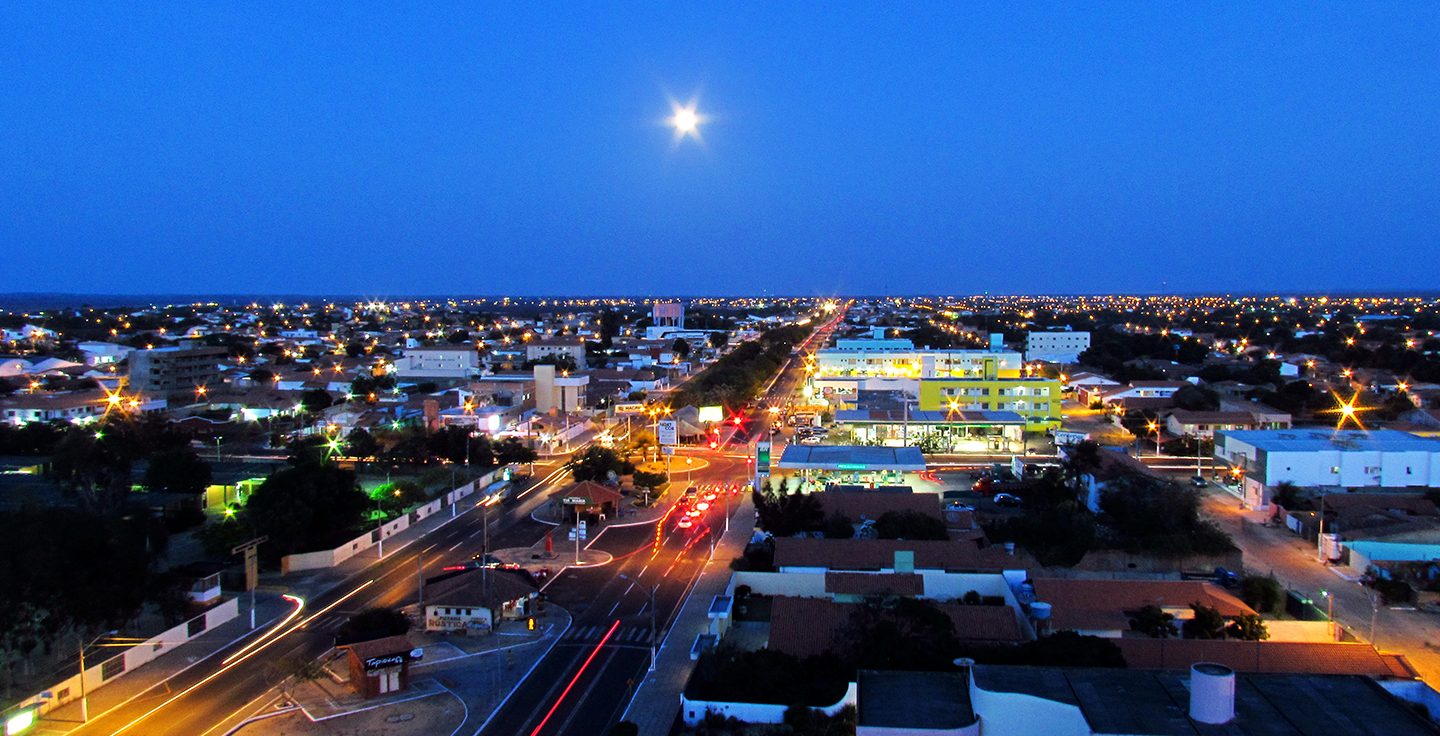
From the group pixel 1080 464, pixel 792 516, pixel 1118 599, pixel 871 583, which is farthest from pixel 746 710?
pixel 1080 464

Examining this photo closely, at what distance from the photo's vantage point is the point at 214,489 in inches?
1083

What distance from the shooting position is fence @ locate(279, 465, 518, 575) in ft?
69.0

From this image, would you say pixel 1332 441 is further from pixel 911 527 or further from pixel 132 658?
pixel 132 658

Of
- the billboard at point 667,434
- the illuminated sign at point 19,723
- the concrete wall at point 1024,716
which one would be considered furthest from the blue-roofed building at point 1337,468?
the illuminated sign at point 19,723

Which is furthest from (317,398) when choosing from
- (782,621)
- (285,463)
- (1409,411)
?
(1409,411)

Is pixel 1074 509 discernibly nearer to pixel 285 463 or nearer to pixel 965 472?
pixel 965 472

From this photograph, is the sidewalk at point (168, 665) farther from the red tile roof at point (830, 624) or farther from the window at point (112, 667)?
the red tile roof at point (830, 624)

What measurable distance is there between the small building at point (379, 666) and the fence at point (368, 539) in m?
7.54

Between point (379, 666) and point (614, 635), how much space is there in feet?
15.2

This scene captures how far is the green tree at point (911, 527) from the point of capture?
2089cm

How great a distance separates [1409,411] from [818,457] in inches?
1285

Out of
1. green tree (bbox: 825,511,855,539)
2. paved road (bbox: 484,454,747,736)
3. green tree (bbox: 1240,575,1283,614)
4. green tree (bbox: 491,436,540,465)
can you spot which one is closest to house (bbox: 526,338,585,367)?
green tree (bbox: 491,436,540,465)

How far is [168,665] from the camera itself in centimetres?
1548

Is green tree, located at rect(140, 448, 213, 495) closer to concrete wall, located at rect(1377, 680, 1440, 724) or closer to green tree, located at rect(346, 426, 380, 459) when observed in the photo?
green tree, located at rect(346, 426, 380, 459)
